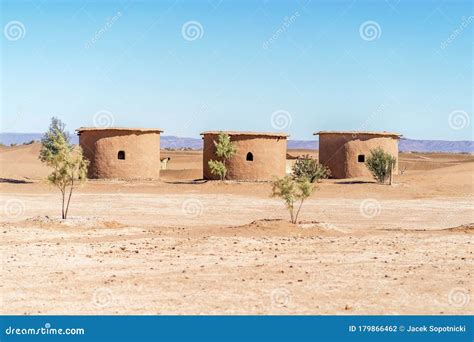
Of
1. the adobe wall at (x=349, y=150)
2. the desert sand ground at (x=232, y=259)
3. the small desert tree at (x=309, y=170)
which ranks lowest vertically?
the desert sand ground at (x=232, y=259)

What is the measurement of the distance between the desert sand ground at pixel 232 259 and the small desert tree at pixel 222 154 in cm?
792

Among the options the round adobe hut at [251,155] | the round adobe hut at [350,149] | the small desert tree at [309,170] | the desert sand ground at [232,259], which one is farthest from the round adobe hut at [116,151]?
the round adobe hut at [350,149]

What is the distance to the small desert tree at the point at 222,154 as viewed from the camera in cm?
3650

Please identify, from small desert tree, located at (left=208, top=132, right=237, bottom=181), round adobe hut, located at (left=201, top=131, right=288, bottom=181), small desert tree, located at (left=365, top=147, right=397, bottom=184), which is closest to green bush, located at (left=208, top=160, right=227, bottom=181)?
small desert tree, located at (left=208, top=132, right=237, bottom=181)

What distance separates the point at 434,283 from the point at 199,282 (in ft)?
13.0

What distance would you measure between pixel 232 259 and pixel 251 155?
898 inches

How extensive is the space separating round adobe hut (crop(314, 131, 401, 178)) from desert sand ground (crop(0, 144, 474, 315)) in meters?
11.3

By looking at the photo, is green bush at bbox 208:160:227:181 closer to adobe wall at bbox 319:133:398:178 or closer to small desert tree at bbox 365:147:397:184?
adobe wall at bbox 319:133:398:178

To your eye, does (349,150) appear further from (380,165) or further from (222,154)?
(222,154)

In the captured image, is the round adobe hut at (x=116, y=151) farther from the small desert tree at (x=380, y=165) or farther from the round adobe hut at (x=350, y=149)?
the small desert tree at (x=380, y=165)

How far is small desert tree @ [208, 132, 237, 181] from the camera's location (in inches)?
1437

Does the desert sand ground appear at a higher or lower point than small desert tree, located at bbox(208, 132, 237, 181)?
lower

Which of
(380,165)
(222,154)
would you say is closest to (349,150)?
(380,165)

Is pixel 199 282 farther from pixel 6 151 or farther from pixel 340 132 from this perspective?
pixel 6 151
